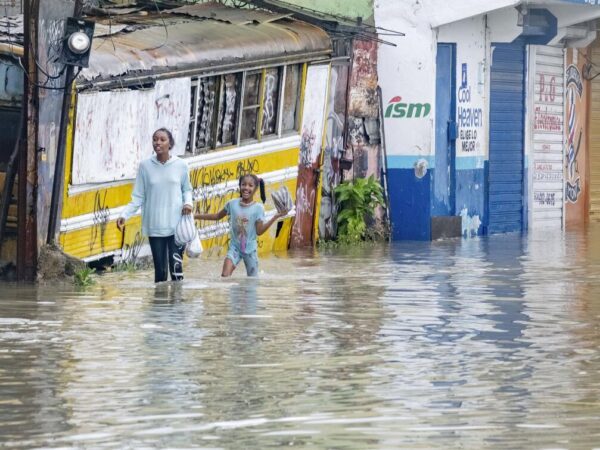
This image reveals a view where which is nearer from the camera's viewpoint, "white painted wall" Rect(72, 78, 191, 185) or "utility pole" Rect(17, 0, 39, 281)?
"utility pole" Rect(17, 0, 39, 281)

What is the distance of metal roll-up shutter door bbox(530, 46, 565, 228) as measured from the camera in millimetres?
28734

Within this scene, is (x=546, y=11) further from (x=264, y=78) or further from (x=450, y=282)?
(x=450, y=282)

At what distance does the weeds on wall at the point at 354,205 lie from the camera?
23.9 meters

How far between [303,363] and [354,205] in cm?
1354

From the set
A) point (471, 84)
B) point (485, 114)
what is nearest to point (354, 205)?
point (471, 84)

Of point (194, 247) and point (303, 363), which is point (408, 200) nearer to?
point (194, 247)

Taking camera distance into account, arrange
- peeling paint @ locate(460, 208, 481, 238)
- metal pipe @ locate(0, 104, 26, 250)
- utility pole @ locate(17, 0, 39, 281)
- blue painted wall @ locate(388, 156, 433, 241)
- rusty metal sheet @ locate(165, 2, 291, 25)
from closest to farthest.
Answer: utility pole @ locate(17, 0, 39, 281) < metal pipe @ locate(0, 104, 26, 250) < rusty metal sheet @ locate(165, 2, 291, 25) < blue painted wall @ locate(388, 156, 433, 241) < peeling paint @ locate(460, 208, 481, 238)

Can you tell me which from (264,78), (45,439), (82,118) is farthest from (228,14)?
(45,439)

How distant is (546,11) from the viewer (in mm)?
27688

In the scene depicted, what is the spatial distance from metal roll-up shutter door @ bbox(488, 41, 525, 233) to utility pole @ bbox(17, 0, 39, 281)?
12.2 m

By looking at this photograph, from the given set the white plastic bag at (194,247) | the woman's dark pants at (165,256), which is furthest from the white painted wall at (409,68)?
the woman's dark pants at (165,256)

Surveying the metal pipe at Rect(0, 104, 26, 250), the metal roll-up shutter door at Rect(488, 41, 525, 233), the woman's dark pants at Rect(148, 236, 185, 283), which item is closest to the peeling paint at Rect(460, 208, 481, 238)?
the metal roll-up shutter door at Rect(488, 41, 525, 233)

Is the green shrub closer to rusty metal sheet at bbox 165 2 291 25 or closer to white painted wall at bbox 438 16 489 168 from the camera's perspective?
white painted wall at bbox 438 16 489 168

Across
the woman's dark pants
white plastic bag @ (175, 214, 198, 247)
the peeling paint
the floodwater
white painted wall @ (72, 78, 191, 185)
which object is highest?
white painted wall @ (72, 78, 191, 185)
